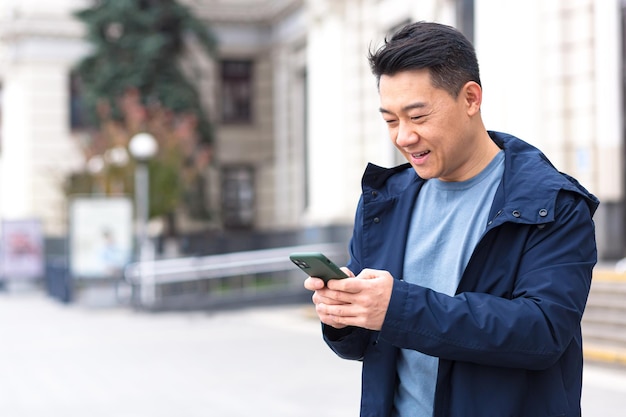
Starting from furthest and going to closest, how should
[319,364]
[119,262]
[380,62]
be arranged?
[119,262], [319,364], [380,62]

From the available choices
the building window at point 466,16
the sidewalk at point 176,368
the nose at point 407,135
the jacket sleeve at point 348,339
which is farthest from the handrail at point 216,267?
the nose at point 407,135

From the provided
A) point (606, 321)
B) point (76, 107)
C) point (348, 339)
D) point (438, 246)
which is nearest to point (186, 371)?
point (606, 321)

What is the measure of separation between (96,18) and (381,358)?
932 inches

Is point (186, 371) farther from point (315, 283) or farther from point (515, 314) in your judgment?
point (515, 314)

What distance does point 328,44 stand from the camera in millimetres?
19922

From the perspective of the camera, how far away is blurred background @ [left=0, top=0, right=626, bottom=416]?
513 inches

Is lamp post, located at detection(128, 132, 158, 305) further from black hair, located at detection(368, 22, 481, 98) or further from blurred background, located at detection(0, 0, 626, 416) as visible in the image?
black hair, located at detection(368, 22, 481, 98)

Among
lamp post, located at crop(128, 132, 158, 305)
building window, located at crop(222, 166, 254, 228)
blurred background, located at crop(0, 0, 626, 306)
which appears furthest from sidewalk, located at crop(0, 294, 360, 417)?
building window, located at crop(222, 166, 254, 228)

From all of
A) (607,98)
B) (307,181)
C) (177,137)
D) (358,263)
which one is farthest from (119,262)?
(358,263)

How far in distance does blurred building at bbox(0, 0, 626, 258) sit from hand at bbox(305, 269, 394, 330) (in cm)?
1132

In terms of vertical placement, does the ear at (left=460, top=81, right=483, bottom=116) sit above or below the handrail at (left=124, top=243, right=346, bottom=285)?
above

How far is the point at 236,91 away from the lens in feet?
92.5

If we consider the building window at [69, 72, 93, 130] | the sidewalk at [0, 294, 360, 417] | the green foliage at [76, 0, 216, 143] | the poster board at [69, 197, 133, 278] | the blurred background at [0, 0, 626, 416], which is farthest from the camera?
the building window at [69, 72, 93, 130]

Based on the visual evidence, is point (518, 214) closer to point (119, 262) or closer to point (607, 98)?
point (607, 98)
